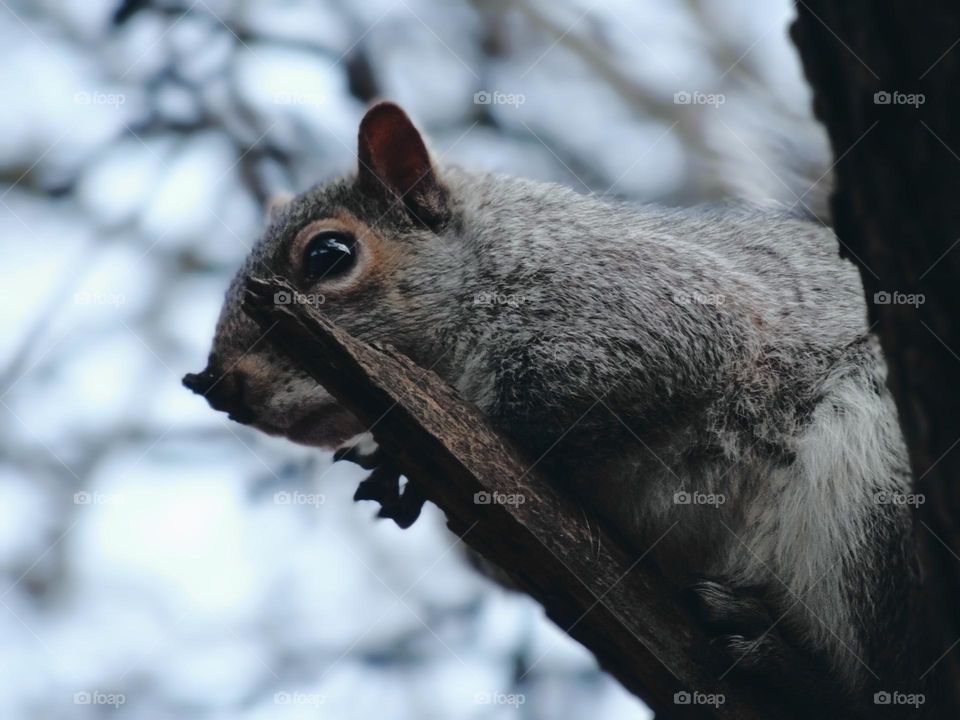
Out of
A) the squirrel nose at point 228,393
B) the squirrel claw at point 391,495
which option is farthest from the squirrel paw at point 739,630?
the squirrel nose at point 228,393

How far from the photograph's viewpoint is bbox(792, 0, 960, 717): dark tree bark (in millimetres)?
1470

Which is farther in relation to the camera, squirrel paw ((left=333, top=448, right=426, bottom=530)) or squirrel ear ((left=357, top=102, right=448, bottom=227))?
squirrel ear ((left=357, top=102, right=448, bottom=227))

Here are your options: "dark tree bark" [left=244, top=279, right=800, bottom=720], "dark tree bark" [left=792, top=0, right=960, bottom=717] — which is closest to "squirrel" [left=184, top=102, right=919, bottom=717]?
"dark tree bark" [left=244, top=279, right=800, bottom=720]

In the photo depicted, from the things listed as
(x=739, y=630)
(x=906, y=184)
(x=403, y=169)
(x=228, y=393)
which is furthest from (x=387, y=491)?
(x=906, y=184)

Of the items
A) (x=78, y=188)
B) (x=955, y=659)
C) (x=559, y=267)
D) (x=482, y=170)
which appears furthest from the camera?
(x=78, y=188)

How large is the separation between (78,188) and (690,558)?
14.1 feet

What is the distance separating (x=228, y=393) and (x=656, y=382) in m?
1.22

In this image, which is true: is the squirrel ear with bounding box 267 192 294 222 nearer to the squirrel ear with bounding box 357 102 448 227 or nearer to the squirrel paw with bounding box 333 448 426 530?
the squirrel ear with bounding box 357 102 448 227

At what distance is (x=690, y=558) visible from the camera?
2.94 meters

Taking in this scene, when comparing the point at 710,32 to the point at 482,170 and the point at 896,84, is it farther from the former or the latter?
the point at 896,84

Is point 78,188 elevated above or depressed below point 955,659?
above

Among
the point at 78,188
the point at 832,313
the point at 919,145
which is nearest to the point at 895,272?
the point at 919,145

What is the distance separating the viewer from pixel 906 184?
1538mm

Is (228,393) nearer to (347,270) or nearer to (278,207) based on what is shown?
(347,270)
